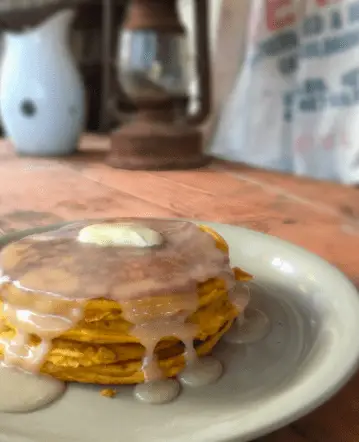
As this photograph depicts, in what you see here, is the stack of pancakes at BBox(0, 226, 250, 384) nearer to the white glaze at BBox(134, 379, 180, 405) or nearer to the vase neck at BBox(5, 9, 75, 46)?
the white glaze at BBox(134, 379, 180, 405)

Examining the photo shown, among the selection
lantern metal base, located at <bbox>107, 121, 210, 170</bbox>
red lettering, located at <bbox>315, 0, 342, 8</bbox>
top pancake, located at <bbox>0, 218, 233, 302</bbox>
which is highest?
red lettering, located at <bbox>315, 0, 342, 8</bbox>

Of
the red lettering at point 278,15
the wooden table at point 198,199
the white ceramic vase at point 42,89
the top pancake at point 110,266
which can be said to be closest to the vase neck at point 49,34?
the white ceramic vase at point 42,89

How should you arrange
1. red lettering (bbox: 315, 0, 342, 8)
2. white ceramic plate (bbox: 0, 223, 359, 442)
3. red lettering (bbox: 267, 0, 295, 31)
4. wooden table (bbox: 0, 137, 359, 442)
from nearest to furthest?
1. white ceramic plate (bbox: 0, 223, 359, 442)
2. wooden table (bbox: 0, 137, 359, 442)
3. red lettering (bbox: 315, 0, 342, 8)
4. red lettering (bbox: 267, 0, 295, 31)

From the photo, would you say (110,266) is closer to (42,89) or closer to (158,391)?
(158,391)

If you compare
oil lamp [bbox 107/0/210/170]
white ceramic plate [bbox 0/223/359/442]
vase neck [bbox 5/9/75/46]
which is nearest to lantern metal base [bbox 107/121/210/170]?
oil lamp [bbox 107/0/210/170]

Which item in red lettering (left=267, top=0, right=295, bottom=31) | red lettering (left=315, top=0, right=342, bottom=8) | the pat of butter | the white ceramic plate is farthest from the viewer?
red lettering (left=267, top=0, right=295, bottom=31)

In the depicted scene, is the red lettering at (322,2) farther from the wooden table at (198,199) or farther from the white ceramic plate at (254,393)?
the white ceramic plate at (254,393)
